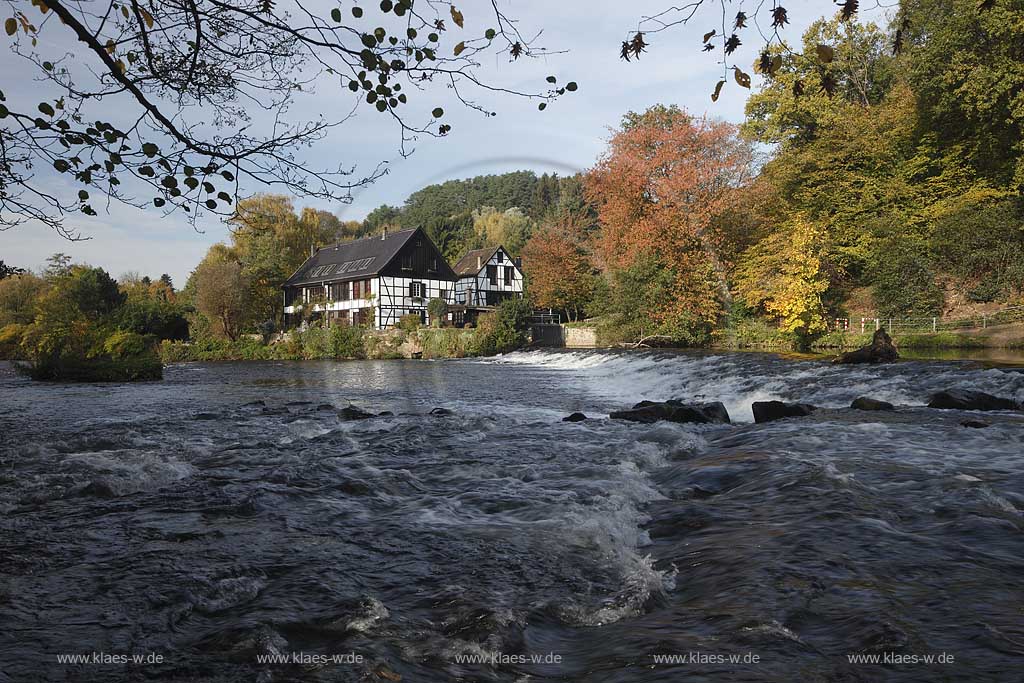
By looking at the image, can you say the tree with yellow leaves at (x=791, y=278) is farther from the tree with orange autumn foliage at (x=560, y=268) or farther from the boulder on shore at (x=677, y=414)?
the boulder on shore at (x=677, y=414)

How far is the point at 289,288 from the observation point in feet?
188

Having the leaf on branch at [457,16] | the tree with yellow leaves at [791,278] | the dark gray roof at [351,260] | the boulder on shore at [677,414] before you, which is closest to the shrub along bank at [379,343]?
the dark gray roof at [351,260]

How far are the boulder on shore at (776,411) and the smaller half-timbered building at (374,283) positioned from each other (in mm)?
39044

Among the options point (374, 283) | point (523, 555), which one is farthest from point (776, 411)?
point (374, 283)

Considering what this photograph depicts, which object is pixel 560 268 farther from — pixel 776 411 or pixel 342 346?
pixel 776 411

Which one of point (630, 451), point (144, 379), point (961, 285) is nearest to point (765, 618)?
point (630, 451)

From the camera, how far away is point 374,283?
49.8 m

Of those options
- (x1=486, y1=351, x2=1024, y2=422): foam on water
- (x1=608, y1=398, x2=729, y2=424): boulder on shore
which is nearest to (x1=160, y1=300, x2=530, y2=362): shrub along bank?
(x1=486, y1=351, x2=1024, y2=422): foam on water

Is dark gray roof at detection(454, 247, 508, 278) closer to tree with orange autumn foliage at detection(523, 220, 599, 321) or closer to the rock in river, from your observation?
tree with orange autumn foliage at detection(523, 220, 599, 321)

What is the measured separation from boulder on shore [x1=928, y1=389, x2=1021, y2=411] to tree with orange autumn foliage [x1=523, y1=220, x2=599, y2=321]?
34.8 m

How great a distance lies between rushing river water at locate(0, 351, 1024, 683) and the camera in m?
2.96

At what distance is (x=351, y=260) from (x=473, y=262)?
441 inches

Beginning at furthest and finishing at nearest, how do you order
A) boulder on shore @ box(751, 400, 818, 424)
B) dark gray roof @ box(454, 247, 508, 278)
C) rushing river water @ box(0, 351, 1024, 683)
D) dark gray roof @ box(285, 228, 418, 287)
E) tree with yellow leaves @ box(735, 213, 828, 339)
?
1. dark gray roof @ box(454, 247, 508, 278)
2. dark gray roof @ box(285, 228, 418, 287)
3. tree with yellow leaves @ box(735, 213, 828, 339)
4. boulder on shore @ box(751, 400, 818, 424)
5. rushing river water @ box(0, 351, 1024, 683)

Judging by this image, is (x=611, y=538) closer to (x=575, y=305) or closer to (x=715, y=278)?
(x=715, y=278)
